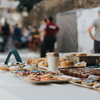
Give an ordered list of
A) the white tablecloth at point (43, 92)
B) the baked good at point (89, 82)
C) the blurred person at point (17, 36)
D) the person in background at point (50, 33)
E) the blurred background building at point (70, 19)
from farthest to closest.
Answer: the blurred person at point (17, 36) → the person in background at point (50, 33) → the blurred background building at point (70, 19) → the baked good at point (89, 82) → the white tablecloth at point (43, 92)

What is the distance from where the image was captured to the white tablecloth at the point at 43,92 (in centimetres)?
120

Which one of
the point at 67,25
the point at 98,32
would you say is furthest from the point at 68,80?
the point at 67,25

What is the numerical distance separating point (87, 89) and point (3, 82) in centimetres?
51

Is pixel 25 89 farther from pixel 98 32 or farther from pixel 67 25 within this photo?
pixel 67 25

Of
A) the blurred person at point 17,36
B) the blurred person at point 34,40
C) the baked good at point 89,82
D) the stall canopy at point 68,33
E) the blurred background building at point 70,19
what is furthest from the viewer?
the blurred person at point 17,36

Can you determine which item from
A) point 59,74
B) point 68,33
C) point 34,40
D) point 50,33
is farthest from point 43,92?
point 34,40

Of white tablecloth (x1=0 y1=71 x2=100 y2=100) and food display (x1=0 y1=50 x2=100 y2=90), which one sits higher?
food display (x1=0 y1=50 x2=100 y2=90)

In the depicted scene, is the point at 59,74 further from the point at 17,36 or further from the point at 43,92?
the point at 17,36

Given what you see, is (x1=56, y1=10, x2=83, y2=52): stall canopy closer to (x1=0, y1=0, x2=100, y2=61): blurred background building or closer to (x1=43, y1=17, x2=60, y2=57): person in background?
(x1=0, y1=0, x2=100, y2=61): blurred background building

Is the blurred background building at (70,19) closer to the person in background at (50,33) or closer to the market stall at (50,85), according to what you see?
the person in background at (50,33)

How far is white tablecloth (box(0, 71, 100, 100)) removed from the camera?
1.20 m

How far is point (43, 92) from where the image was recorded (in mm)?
1306

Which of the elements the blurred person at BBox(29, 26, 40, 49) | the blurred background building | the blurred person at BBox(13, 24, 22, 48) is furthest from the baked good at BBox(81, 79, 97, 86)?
the blurred person at BBox(13, 24, 22, 48)

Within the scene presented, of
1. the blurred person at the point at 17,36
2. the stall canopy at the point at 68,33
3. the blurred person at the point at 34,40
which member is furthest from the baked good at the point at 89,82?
the blurred person at the point at 17,36
